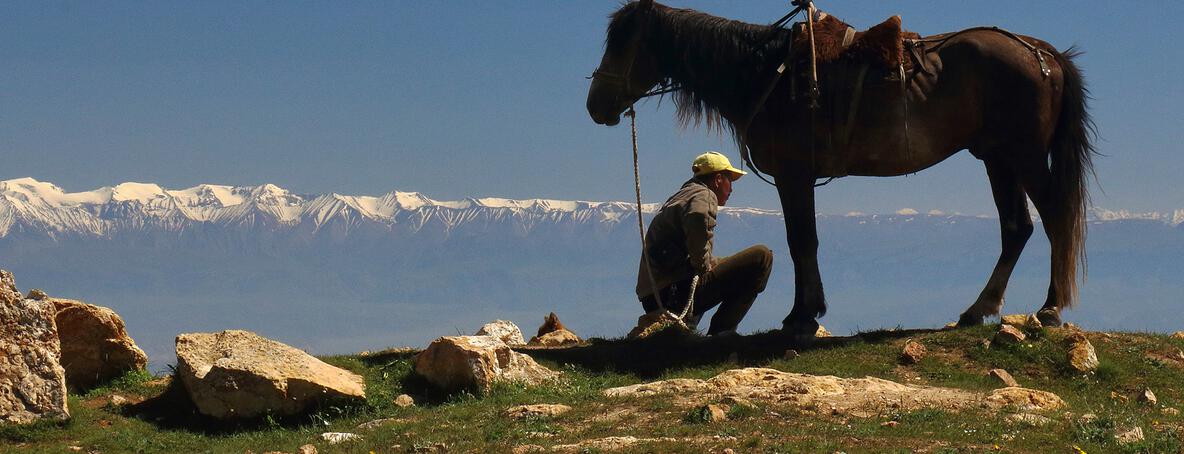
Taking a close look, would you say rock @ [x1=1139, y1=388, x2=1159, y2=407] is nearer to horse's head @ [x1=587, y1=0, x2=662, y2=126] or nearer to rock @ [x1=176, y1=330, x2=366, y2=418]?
horse's head @ [x1=587, y1=0, x2=662, y2=126]

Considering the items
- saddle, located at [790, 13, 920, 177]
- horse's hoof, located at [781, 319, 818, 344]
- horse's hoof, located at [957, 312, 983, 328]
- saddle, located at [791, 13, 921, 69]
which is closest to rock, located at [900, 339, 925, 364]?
horse's hoof, located at [781, 319, 818, 344]

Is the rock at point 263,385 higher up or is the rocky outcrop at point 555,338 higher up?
the rocky outcrop at point 555,338

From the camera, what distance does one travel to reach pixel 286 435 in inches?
517

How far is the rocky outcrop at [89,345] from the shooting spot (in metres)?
15.1

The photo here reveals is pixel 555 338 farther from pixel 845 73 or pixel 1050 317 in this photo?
pixel 1050 317

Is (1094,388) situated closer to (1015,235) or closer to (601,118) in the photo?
(1015,235)

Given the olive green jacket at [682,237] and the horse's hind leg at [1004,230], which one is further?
the horse's hind leg at [1004,230]

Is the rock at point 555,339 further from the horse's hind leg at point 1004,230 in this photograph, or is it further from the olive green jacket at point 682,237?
the horse's hind leg at point 1004,230

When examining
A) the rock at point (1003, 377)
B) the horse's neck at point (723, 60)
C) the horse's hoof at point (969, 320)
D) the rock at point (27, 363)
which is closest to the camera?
the rock at point (27, 363)

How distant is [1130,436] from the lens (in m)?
10.8

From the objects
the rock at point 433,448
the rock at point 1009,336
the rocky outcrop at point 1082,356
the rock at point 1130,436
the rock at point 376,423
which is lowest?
the rock at point 1130,436

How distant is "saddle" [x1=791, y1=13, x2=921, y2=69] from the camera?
1581 centimetres

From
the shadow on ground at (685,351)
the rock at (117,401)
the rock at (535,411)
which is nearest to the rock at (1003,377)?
the shadow on ground at (685,351)

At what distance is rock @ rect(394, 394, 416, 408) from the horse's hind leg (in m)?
6.73
